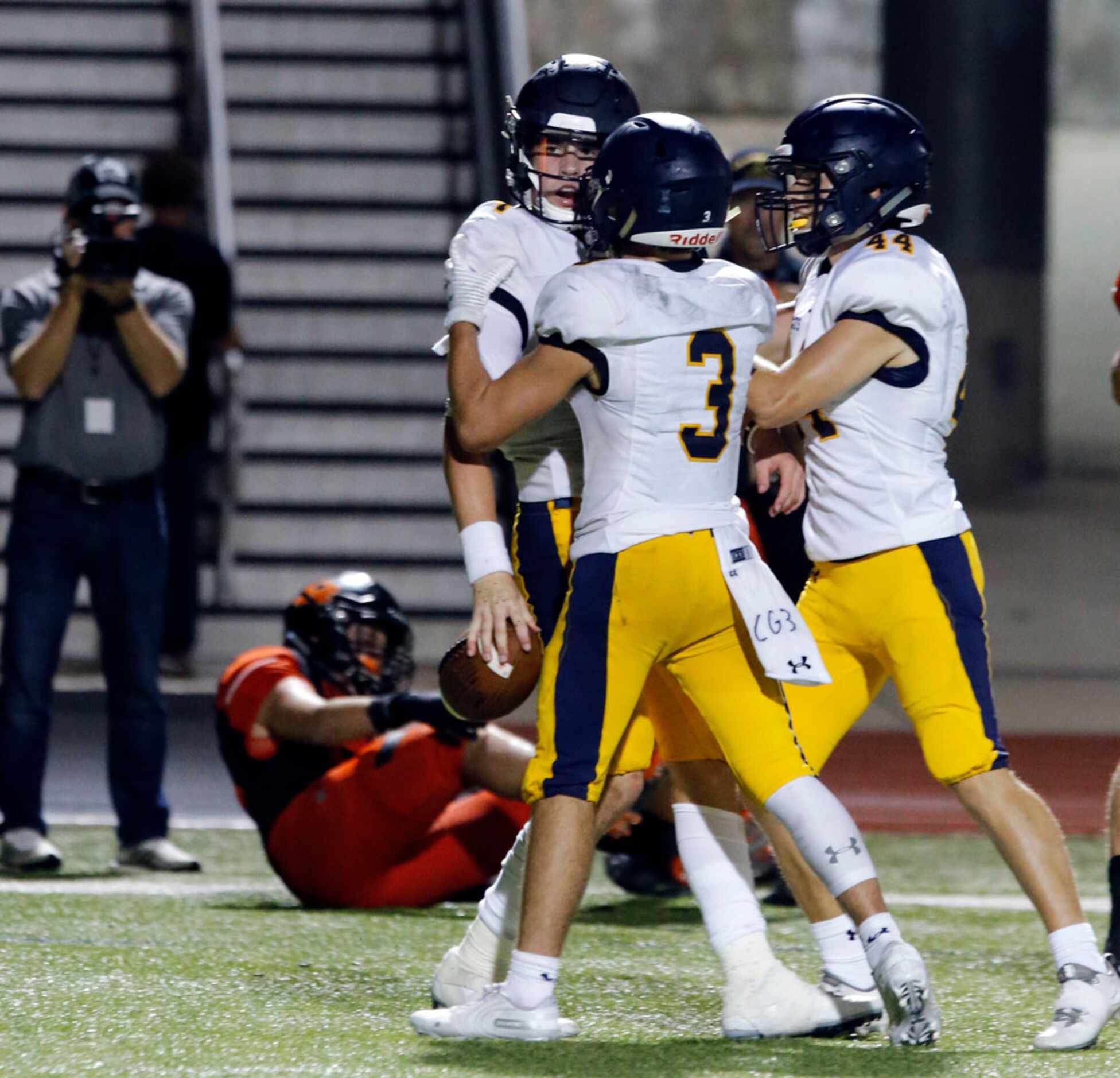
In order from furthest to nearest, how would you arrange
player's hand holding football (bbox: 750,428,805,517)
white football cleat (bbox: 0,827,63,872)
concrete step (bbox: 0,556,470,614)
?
concrete step (bbox: 0,556,470,614), white football cleat (bbox: 0,827,63,872), player's hand holding football (bbox: 750,428,805,517)

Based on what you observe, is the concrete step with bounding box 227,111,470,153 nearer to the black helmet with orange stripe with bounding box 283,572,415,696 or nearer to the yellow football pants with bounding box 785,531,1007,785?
the black helmet with orange stripe with bounding box 283,572,415,696

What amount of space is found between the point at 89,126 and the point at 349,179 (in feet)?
4.68

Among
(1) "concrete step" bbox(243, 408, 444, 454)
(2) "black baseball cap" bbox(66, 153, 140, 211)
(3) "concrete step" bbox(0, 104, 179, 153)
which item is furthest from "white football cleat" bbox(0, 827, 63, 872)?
(3) "concrete step" bbox(0, 104, 179, 153)

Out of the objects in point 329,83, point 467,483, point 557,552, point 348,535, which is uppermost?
point 329,83

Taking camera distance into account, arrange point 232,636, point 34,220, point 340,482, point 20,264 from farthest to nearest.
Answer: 1. point 34,220
2. point 20,264
3. point 340,482
4. point 232,636

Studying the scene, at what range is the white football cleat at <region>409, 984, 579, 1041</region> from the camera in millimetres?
3285

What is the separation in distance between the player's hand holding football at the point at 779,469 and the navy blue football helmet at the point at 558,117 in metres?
0.65

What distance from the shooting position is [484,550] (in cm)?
340

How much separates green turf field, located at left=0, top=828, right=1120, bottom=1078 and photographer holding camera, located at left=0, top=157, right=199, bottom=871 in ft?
0.95

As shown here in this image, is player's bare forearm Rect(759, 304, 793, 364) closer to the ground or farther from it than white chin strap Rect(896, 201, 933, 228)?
closer to the ground

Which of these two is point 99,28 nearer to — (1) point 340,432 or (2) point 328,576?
(1) point 340,432

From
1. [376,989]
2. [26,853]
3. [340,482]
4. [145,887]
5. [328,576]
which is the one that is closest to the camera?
[376,989]

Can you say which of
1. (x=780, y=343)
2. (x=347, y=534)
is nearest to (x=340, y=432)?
(x=347, y=534)

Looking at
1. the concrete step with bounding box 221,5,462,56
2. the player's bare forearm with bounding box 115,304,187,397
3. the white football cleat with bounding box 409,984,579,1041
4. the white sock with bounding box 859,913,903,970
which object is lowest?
the white football cleat with bounding box 409,984,579,1041
